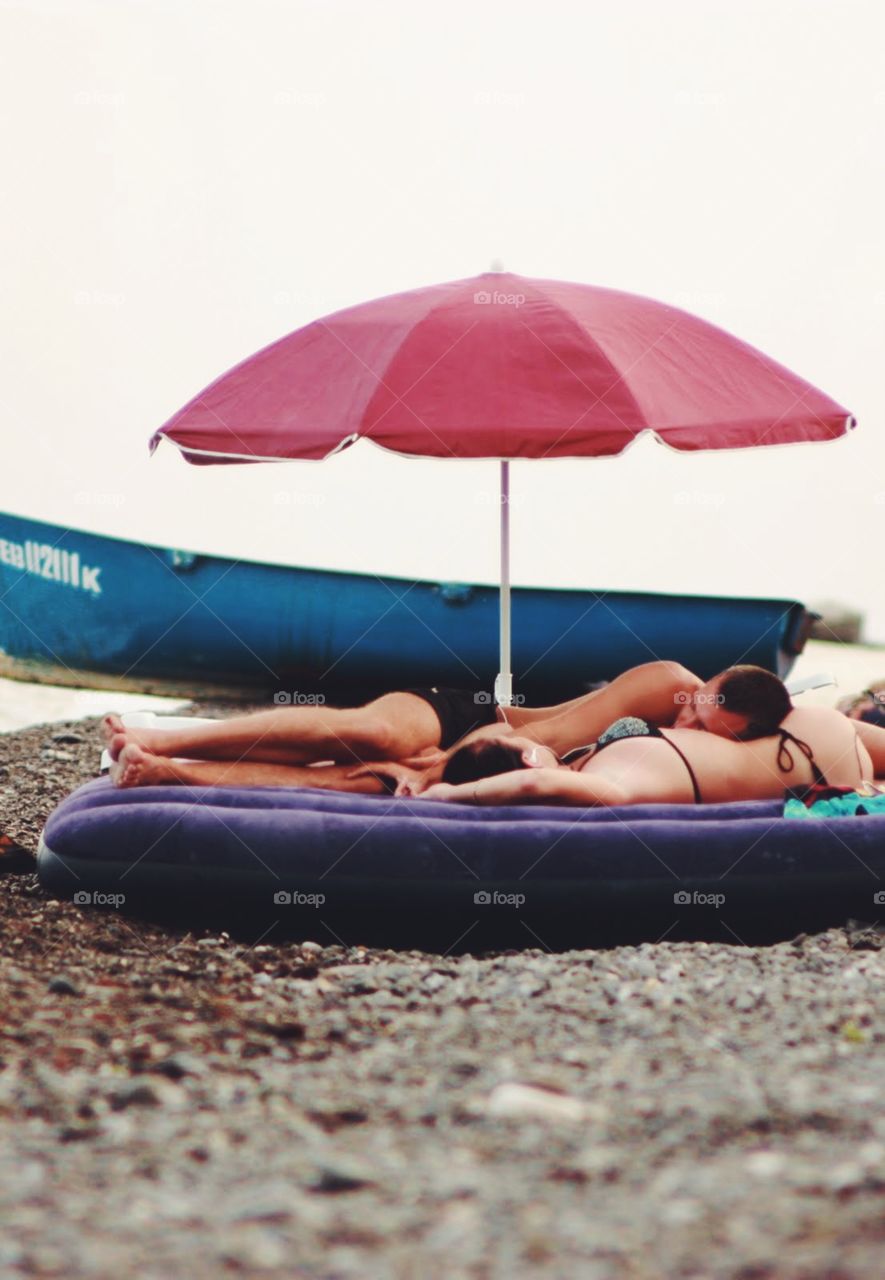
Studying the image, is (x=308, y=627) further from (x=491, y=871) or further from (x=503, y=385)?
Result: (x=491, y=871)

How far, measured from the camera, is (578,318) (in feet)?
17.0

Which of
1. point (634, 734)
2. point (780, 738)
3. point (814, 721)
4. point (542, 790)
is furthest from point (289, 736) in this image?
point (814, 721)

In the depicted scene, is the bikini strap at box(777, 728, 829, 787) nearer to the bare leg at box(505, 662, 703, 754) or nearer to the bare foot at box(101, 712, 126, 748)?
the bare leg at box(505, 662, 703, 754)

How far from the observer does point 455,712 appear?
17.2 feet

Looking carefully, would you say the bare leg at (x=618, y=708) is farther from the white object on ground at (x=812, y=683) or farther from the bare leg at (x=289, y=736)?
the white object on ground at (x=812, y=683)

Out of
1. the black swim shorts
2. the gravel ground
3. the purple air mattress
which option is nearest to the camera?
the gravel ground

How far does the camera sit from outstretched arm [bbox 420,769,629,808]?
15.4 feet

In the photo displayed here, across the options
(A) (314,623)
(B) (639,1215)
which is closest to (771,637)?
(A) (314,623)

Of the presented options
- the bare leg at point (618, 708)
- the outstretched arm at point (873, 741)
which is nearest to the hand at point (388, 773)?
the bare leg at point (618, 708)

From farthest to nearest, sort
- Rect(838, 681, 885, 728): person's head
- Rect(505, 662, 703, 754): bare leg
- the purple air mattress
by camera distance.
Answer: Rect(838, 681, 885, 728): person's head
Rect(505, 662, 703, 754): bare leg
the purple air mattress

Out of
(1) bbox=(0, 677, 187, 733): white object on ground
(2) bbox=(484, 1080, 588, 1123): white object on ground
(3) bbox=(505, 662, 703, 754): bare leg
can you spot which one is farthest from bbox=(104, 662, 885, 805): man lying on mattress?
(1) bbox=(0, 677, 187, 733): white object on ground

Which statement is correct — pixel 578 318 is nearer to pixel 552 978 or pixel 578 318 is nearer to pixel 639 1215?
pixel 552 978

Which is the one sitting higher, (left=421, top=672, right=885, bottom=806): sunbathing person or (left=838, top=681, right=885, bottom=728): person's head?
(left=838, top=681, right=885, bottom=728): person's head

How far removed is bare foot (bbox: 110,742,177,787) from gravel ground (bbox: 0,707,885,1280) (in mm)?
573
